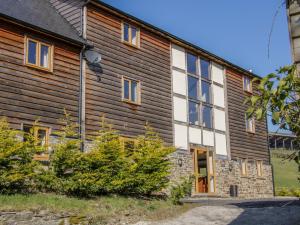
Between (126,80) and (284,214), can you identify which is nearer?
(284,214)

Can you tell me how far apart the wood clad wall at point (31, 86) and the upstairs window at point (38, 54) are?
0.20m

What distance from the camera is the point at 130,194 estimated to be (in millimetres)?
15414

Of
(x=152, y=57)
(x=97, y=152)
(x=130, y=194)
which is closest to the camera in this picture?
(x=97, y=152)

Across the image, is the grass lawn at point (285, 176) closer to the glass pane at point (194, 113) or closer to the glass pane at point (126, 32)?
the glass pane at point (194, 113)

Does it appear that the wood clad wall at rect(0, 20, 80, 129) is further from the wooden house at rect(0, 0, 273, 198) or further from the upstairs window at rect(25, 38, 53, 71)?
the upstairs window at rect(25, 38, 53, 71)

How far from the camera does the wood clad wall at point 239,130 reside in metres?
24.8

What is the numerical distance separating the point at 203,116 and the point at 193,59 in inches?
127

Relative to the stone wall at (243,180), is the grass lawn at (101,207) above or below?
below

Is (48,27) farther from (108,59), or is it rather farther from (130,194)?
(130,194)

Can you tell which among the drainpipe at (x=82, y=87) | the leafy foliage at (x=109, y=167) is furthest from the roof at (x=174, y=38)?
the leafy foliage at (x=109, y=167)

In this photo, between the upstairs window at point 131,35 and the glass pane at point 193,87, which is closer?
the upstairs window at point 131,35

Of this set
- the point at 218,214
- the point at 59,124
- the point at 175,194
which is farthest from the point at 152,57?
the point at 218,214

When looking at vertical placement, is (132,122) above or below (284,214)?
above

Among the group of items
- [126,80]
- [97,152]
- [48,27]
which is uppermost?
[48,27]
